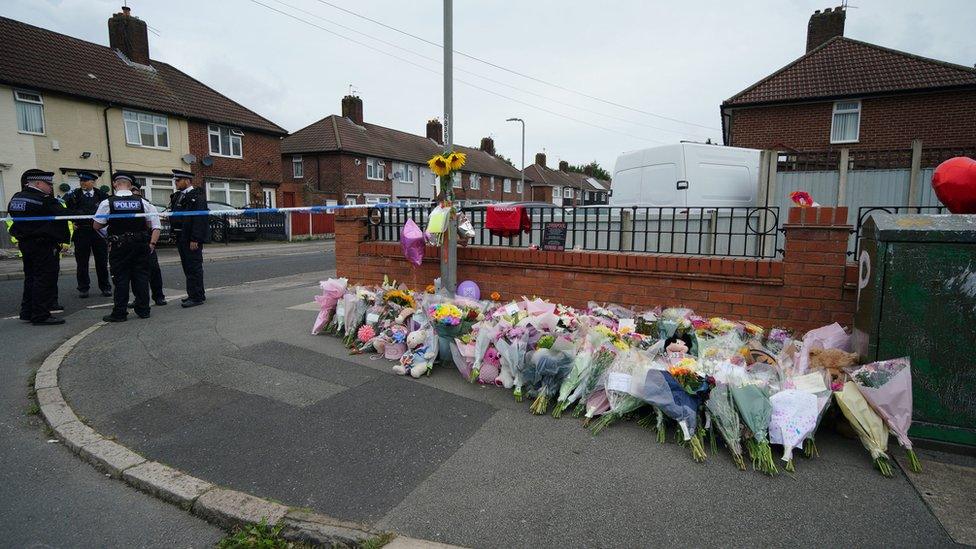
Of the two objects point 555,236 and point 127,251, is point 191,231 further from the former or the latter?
point 555,236

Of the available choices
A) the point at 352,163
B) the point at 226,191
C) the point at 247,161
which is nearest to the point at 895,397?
the point at 226,191

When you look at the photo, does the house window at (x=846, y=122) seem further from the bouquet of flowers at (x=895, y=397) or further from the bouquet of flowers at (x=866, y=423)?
the bouquet of flowers at (x=866, y=423)

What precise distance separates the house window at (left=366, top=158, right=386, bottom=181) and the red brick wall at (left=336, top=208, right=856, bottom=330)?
29.2 metres

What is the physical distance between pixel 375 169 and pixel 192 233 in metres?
28.3

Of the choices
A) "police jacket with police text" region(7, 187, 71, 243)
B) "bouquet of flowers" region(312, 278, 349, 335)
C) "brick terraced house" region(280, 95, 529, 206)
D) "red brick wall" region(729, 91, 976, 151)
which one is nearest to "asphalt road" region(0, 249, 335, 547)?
"bouquet of flowers" region(312, 278, 349, 335)

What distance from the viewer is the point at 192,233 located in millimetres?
7316

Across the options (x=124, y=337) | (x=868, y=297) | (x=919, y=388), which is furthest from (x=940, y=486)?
(x=124, y=337)

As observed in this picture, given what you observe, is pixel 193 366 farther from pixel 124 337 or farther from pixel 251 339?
pixel 124 337

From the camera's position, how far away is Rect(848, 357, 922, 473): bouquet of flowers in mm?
2965

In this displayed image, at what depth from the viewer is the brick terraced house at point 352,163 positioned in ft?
104

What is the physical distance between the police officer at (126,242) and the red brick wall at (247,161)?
18.7 meters

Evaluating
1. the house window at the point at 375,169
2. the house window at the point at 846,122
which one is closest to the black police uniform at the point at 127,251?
the house window at the point at 846,122

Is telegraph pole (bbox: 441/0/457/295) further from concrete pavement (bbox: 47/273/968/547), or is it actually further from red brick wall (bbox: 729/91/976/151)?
red brick wall (bbox: 729/91/976/151)

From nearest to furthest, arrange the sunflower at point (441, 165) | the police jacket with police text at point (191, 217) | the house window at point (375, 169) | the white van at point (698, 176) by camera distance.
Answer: the sunflower at point (441, 165), the police jacket with police text at point (191, 217), the white van at point (698, 176), the house window at point (375, 169)
